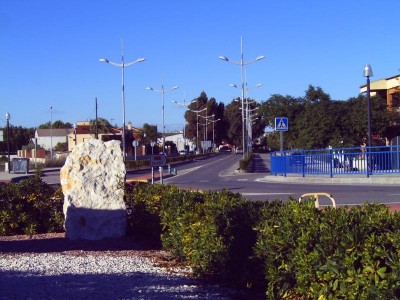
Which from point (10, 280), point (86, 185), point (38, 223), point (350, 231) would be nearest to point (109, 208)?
point (86, 185)

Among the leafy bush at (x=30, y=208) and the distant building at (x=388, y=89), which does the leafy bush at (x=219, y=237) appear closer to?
the leafy bush at (x=30, y=208)

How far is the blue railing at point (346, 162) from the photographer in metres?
29.2

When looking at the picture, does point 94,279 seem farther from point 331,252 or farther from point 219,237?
point 331,252

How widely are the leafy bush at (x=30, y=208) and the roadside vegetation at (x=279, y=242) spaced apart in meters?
2.08

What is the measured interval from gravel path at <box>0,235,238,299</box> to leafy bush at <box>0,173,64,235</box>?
131cm

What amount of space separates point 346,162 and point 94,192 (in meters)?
20.3

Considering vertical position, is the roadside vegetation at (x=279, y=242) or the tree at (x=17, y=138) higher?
the tree at (x=17, y=138)

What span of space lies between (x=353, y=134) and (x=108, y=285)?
37247 mm

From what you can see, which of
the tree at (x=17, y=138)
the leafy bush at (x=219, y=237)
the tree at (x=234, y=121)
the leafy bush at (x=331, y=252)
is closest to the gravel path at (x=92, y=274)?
the leafy bush at (x=219, y=237)

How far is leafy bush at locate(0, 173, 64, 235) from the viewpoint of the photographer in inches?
507

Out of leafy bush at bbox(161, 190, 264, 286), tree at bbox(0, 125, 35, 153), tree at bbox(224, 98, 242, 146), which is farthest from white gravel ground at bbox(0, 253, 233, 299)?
tree at bbox(224, 98, 242, 146)

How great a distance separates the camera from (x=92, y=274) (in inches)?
337

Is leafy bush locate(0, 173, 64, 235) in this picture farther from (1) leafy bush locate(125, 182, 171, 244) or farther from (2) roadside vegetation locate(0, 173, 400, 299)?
(2) roadside vegetation locate(0, 173, 400, 299)

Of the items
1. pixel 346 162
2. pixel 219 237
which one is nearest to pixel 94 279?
pixel 219 237
